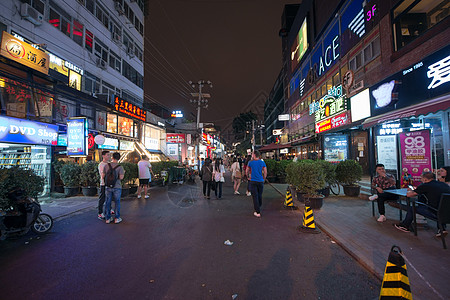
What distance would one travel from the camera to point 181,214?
6.86 metres

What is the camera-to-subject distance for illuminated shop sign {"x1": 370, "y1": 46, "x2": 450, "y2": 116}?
22.5 ft

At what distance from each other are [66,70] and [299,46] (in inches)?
927

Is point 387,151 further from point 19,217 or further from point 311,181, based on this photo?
point 19,217

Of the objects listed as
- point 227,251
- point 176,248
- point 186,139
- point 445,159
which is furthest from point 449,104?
point 186,139

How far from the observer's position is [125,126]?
17.3 m

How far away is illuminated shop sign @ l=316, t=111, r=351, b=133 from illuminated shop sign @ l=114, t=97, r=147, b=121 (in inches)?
576

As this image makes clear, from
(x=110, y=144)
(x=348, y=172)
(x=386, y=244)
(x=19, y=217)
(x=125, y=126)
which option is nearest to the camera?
(x=386, y=244)

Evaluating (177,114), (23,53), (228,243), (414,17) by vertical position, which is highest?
(177,114)

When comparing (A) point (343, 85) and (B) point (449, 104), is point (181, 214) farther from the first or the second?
(A) point (343, 85)

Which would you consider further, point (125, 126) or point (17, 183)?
point (125, 126)

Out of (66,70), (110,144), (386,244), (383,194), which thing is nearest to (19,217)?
→ (386,244)

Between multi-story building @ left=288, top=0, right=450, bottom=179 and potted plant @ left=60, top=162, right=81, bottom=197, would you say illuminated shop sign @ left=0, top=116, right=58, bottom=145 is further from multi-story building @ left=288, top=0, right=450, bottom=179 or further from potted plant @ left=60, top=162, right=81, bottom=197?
multi-story building @ left=288, top=0, right=450, bottom=179

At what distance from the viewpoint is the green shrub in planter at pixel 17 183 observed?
15.6ft

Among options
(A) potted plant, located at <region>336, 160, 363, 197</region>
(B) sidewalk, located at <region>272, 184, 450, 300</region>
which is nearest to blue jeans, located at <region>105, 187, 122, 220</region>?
(B) sidewalk, located at <region>272, 184, 450, 300</region>
